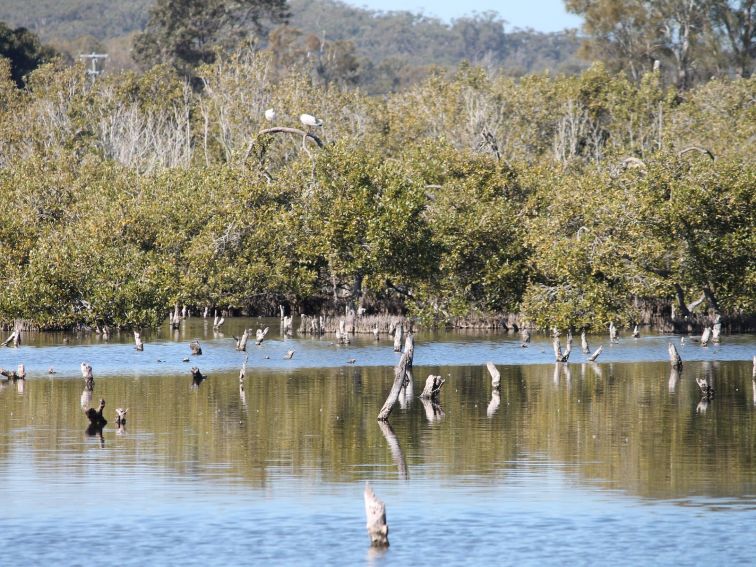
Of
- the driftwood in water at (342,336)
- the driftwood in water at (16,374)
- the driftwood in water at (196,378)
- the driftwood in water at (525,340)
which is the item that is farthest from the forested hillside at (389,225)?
the driftwood in water at (196,378)

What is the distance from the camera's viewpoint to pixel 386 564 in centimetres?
1938

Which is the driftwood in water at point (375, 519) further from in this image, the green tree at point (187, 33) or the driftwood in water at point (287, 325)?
the green tree at point (187, 33)

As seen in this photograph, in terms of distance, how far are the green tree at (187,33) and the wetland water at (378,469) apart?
79791 millimetres

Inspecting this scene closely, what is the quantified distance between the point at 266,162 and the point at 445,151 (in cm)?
916

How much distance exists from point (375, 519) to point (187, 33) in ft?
351

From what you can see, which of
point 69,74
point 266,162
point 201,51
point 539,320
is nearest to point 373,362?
point 539,320

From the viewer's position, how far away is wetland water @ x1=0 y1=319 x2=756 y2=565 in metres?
20.4

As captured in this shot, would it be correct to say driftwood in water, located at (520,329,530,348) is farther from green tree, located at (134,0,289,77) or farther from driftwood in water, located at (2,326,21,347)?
green tree, located at (134,0,289,77)

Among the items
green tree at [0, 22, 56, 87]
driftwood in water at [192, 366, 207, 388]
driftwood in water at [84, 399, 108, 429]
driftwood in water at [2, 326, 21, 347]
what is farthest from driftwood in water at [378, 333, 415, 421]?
green tree at [0, 22, 56, 87]

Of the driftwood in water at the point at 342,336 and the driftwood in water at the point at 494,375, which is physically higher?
the driftwood in water at the point at 342,336

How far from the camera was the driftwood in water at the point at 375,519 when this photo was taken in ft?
63.9

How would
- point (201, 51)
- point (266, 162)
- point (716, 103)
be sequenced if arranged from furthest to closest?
point (201, 51)
point (716, 103)
point (266, 162)

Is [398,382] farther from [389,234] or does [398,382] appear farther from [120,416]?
[389,234]

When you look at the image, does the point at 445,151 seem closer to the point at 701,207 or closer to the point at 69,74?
the point at 701,207
